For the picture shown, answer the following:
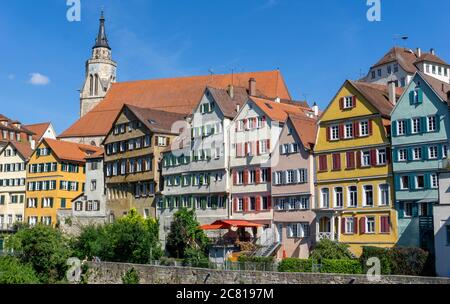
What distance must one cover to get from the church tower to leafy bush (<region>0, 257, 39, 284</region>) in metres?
73.8

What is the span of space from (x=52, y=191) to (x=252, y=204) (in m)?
30.3

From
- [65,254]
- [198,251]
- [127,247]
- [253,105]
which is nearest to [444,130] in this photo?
[253,105]

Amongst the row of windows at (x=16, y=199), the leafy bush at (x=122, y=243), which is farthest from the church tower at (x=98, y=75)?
the leafy bush at (x=122, y=243)

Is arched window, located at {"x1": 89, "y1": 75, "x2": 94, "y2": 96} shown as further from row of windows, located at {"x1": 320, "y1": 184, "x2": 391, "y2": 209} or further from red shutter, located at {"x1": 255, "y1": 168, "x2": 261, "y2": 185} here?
row of windows, located at {"x1": 320, "y1": 184, "x2": 391, "y2": 209}

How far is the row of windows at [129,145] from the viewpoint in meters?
66.3

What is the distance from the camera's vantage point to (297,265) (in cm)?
4325

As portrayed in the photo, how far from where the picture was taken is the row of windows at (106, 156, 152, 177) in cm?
6600

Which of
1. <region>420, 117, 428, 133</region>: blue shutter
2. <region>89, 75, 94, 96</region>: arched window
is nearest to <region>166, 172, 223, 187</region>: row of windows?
<region>420, 117, 428, 133</region>: blue shutter

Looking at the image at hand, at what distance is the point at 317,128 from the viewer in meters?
52.0

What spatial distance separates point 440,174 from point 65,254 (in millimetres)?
29544

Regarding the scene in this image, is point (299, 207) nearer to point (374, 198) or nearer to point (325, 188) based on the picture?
point (325, 188)

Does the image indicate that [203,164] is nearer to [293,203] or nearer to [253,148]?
[253,148]

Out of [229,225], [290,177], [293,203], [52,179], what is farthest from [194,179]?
[52,179]

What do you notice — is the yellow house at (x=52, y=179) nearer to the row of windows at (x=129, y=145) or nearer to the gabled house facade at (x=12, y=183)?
the gabled house facade at (x=12, y=183)
